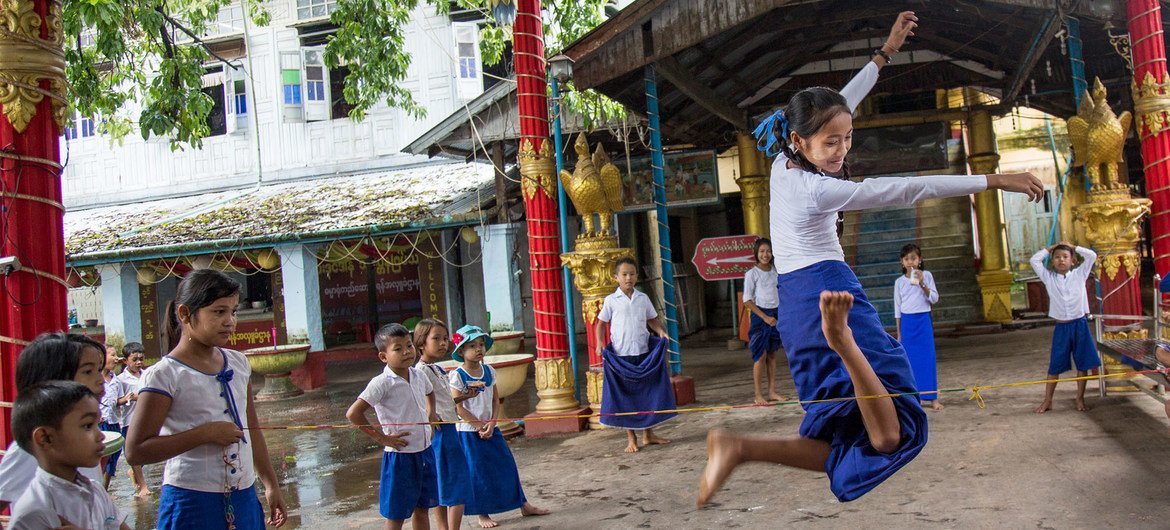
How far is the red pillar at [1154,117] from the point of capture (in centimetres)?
729

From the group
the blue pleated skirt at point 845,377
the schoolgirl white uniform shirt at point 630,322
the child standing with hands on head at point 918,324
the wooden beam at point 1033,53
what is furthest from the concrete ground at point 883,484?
the wooden beam at point 1033,53

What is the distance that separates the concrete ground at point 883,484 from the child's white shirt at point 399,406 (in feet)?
3.94

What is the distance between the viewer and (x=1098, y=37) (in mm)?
9719

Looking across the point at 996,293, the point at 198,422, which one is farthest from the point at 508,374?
the point at 996,293

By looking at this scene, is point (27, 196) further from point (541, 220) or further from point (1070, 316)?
point (1070, 316)

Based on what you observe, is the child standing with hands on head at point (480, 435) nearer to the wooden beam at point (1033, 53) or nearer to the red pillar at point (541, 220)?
the red pillar at point (541, 220)

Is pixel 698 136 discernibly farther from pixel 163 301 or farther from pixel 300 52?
pixel 163 301

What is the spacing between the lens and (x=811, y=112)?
119 inches

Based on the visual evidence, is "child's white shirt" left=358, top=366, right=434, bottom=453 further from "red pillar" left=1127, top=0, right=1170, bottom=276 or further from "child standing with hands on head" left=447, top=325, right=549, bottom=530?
"red pillar" left=1127, top=0, right=1170, bottom=276

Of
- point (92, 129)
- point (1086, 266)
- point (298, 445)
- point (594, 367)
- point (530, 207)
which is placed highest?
point (92, 129)

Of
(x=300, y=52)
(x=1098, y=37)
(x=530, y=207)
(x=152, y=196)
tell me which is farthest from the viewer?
(x=152, y=196)

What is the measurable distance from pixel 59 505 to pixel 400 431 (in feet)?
7.05

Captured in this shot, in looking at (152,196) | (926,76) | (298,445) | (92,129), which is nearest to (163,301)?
(152,196)

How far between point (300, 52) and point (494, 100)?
6.45 metres
